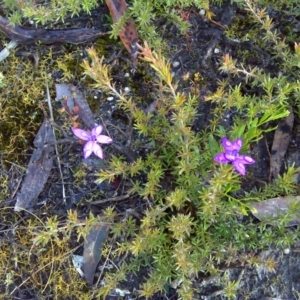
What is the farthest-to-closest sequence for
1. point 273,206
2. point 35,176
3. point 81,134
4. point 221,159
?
1. point 35,176
2. point 273,206
3. point 81,134
4. point 221,159

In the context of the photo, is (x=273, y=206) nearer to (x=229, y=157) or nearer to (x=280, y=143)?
(x=280, y=143)

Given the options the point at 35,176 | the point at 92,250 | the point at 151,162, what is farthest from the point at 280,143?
the point at 35,176

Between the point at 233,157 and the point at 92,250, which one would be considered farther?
the point at 92,250

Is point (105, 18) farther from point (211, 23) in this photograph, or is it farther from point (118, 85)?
point (211, 23)

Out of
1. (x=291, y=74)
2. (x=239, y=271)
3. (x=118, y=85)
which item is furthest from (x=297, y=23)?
(x=239, y=271)

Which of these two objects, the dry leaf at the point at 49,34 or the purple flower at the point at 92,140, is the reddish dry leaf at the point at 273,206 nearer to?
the purple flower at the point at 92,140

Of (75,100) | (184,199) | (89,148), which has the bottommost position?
(184,199)
